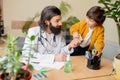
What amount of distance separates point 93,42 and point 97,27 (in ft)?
0.59

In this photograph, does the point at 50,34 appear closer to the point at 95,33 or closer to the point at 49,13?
the point at 49,13

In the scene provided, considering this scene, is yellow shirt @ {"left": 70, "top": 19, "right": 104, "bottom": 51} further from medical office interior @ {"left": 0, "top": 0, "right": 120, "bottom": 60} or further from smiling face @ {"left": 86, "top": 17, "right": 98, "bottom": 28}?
medical office interior @ {"left": 0, "top": 0, "right": 120, "bottom": 60}

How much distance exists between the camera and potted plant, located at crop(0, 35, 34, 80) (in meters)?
0.98

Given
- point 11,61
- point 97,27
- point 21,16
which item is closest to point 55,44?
point 97,27

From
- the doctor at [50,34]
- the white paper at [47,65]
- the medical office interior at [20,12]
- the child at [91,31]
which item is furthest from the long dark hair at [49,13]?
the medical office interior at [20,12]

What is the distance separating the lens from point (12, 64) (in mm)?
981

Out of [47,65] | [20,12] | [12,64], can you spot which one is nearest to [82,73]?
[47,65]

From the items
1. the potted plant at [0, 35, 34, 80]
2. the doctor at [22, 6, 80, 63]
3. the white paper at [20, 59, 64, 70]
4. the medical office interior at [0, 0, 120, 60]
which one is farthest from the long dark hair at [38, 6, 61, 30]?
the medical office interior at [0, 0, 120, 60]

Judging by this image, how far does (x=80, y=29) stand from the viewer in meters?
2.23

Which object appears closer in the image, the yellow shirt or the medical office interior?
the yellow shirt

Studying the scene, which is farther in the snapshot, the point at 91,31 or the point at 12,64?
the point at 91,31

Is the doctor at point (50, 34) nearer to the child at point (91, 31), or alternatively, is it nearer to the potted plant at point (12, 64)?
the child at point (91, 31)

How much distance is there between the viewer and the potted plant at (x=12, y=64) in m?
0.98

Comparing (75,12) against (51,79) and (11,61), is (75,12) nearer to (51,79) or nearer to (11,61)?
(51,79)
